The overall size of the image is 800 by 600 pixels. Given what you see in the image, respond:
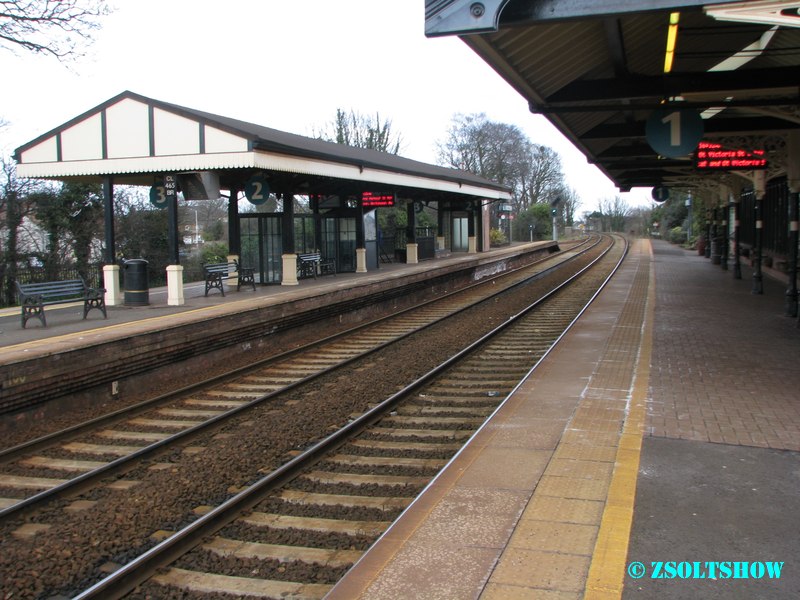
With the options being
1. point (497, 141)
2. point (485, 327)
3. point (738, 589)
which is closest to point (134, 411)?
point (738, 589)

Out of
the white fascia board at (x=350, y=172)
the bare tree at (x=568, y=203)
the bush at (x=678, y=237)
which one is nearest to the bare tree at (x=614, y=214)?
the bare tree at (x=568, y=203)

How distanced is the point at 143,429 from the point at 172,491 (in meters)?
2.45

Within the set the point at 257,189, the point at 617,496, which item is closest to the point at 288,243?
the point at 257,189

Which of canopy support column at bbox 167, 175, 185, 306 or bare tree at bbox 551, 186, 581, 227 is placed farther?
bare tree at bbox 551, 186, 581, 227

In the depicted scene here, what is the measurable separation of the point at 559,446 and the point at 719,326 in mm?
7826

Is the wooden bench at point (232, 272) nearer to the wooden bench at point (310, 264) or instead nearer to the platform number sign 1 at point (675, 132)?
the wooden bench at point (310, 264)

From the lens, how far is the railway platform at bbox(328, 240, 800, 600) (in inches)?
139

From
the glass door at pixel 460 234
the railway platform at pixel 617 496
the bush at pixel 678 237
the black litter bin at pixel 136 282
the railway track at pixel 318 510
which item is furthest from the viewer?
the bush at pixel 678 237

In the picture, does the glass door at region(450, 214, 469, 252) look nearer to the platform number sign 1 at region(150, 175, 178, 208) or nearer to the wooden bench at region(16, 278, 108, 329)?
the platform number sign 1 at region(150, 175, 178, 208)

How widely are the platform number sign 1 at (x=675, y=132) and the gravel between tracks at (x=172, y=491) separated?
485 centimetres

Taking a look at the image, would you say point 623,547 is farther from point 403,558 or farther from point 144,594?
point 144,594

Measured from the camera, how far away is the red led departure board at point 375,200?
1002 inches

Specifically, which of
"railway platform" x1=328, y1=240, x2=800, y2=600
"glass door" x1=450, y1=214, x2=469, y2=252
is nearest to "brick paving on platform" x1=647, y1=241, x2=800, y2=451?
"railway platform" x1=328, y1=240, x2=800, y2=600

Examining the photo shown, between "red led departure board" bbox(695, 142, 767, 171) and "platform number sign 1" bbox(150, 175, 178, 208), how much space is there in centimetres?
1149
